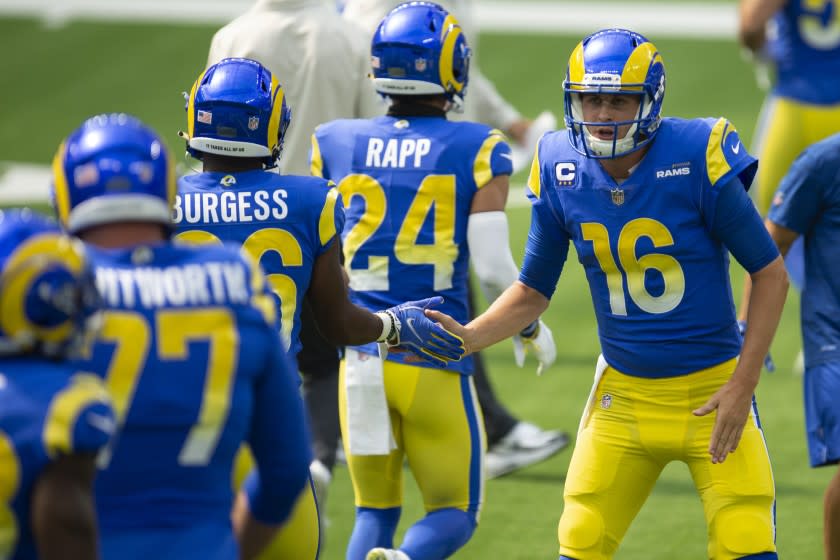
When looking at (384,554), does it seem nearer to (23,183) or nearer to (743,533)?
(743,533)

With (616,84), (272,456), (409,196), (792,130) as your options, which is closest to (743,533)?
(616,84)

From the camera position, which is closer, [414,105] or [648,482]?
[648,482]

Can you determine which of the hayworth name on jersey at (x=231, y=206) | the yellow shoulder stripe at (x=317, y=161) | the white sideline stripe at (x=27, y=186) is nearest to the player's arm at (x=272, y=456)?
the hayworth name on jersey at (x=231, y=206)

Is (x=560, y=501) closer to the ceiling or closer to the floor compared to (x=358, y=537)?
closer to the floor

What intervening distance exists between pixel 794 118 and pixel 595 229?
451cm

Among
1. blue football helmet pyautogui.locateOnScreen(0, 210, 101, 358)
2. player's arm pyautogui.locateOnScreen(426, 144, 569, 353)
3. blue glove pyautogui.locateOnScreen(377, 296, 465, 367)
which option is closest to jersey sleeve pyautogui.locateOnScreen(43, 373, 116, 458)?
blue football helmet pyautogui.locateOnScreen(0, 210, 101, 358)

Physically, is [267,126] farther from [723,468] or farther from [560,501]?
[560,501]

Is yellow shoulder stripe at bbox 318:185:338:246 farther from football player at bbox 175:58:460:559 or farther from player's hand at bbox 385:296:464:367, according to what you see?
player's hand at bbox 385:296:464:367

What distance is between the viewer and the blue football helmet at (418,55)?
5.12 metres

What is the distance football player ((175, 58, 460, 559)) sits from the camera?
14.1 ft

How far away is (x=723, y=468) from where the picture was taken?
164 inches

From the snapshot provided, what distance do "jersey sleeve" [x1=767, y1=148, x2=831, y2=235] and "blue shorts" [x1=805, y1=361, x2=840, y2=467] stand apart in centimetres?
48

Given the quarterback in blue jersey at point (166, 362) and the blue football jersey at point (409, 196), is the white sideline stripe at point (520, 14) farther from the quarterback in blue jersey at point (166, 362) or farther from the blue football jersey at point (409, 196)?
the quarterback in blue jersey at point (166, 362)

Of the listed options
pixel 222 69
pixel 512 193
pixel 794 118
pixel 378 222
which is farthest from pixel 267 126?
pixel 512 193
